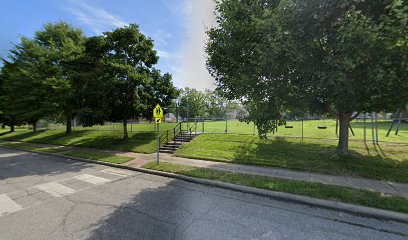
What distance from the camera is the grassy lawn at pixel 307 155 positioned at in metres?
7.60

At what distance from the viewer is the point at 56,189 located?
6.90 meters

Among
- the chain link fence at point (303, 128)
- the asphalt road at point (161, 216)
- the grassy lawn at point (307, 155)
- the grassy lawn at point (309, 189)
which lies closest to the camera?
the asphalt road at point (161, 216)

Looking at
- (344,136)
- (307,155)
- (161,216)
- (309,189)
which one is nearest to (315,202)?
(309,189)

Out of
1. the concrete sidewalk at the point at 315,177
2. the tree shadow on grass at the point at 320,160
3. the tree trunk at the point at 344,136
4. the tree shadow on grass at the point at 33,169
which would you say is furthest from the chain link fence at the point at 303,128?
the tree shadow on grass at the point at 33,169

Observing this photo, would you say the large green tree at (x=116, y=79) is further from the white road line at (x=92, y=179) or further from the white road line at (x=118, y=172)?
the white road line at (x=92, y=179)

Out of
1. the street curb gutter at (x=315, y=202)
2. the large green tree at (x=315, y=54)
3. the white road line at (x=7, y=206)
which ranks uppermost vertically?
the large green tree at (x=315, y=54)

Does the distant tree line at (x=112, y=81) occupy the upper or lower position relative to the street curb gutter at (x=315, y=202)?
upper

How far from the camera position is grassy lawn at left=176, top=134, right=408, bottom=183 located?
24.9ft

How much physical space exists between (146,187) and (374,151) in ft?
33.6

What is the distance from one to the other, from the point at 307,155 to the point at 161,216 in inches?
291

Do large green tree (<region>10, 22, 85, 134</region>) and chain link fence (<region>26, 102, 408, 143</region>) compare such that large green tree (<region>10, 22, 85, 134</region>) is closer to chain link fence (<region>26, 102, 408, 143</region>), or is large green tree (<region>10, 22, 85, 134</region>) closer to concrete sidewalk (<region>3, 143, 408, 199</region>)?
chain link fence (<region>26, 102, 408, 143</region>)

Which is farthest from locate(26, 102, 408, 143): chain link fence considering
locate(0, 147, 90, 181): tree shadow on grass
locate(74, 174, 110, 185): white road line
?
locate(0, 147, 90, 181): tree shadow on grass

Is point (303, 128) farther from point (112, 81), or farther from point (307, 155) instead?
point (112, 81)

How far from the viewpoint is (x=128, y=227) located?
4.25 metres
